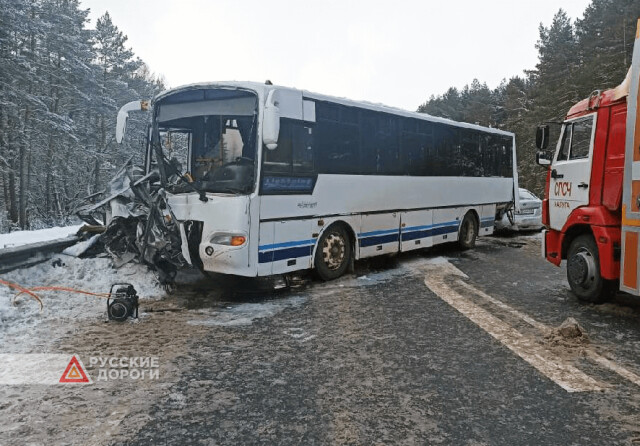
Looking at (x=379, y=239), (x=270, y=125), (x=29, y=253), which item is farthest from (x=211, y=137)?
(x=379, y=239)

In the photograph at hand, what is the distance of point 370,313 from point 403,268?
390 centimetres

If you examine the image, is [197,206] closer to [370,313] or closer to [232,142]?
[232,142]

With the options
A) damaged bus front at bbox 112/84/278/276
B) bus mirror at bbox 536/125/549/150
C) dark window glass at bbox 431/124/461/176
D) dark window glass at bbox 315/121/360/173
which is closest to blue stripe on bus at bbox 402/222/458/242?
dark window glass at bbox 431/124/461/176

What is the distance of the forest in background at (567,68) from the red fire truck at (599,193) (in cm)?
2056

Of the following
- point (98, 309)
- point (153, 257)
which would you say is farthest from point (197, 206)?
point (98, 309)

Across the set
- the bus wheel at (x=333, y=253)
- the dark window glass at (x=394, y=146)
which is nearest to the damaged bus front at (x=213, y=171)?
the dark window glass at (x=394, y=146)

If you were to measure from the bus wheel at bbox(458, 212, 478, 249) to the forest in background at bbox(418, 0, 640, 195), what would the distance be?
51.9 ft

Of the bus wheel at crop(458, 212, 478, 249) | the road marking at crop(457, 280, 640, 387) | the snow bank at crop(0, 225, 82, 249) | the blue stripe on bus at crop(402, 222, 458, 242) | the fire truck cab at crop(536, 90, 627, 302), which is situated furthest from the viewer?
the bus wheel at crop(458, 212, 478, 249)

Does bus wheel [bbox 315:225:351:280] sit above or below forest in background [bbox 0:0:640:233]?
below

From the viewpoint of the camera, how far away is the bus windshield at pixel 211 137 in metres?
7.16

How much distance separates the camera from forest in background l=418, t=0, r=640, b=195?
29275 mm

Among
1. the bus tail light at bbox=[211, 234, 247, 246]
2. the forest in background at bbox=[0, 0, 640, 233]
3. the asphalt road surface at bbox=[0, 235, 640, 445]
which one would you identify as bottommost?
the asphalt road surface at bbox=[0, 235, 640, 445]

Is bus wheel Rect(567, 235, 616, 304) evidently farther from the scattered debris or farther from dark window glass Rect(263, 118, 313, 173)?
the scattered debris

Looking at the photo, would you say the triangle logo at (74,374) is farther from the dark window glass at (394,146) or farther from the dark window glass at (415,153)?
the dark window glass at (415,153)
